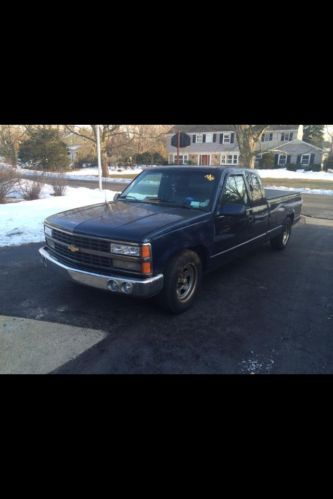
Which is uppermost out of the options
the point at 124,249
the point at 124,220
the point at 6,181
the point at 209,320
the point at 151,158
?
the point at 151,158

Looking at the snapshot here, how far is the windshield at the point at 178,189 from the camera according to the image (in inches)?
187

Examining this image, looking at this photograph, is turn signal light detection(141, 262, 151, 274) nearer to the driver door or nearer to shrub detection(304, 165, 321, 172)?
the driver door

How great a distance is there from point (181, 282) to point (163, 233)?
787mm

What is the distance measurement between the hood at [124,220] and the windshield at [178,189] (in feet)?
0.72

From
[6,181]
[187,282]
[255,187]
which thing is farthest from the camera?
[6,181]

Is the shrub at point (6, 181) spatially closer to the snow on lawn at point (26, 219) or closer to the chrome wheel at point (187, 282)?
the snow on lawn at point (26, 219)

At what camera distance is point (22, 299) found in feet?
14.8

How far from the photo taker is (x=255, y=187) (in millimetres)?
5918

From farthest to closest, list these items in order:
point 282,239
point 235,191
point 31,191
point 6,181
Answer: point 31,191, point 6,181, point 282,239, point 235,191

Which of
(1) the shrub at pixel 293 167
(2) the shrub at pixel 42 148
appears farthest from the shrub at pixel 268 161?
(2) the shrub at pixel 42 148

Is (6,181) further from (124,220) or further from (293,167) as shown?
(293,167)

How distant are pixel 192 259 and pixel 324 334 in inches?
68.7

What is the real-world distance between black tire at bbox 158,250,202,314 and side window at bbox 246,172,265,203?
208cm

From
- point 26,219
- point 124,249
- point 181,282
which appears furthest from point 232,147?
point 124,249
